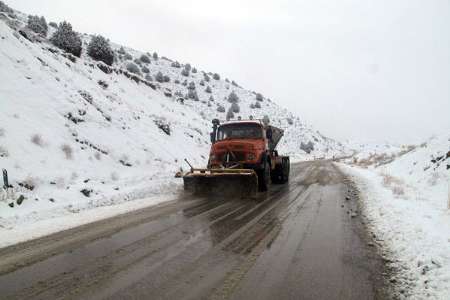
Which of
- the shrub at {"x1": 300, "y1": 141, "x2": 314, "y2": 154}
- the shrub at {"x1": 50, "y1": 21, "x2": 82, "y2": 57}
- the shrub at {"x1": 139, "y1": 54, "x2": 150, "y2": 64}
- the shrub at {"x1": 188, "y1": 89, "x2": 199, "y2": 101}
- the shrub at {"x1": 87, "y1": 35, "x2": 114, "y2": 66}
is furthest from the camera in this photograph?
the shrub at {"x1": 300, "y1": 141, "x2": 314, "y2": 154}

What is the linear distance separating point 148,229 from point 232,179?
4875 millimetres

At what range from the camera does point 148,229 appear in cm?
655

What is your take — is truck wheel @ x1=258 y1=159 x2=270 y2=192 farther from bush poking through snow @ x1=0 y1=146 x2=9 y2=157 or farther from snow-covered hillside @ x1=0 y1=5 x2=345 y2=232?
bush poking through snow @ x1=0 y1=146 x2=9 y2=157

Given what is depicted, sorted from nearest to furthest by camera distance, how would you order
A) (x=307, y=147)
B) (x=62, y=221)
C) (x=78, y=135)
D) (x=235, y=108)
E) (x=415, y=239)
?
1. (x=415, y=239)
2. (x=62, y=221)
3. (x=78, y=135)
4. (x=235, y=108)
5. (x=307, y=147)

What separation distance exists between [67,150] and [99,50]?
73.5 feet

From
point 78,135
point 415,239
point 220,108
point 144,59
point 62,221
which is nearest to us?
point 415,239

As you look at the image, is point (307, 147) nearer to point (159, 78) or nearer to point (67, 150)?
point (159, 78)

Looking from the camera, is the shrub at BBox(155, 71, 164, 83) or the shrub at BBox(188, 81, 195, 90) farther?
the shrub at BBox(188, 81, 195, 90)

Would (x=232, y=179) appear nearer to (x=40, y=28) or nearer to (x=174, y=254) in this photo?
(x=174, y=254)

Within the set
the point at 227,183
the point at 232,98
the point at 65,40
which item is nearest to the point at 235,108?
the point at 232,98

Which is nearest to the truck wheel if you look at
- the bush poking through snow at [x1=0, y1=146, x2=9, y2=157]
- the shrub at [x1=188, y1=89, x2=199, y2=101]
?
the bush poking through snow at [x1=0, y1=146, x2=9, y2=157]

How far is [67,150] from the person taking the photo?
13.0m

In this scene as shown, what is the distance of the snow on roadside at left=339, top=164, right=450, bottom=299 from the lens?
12.4ft

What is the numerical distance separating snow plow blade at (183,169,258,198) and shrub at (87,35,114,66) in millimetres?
25471
